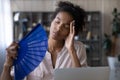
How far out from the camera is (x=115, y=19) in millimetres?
4688

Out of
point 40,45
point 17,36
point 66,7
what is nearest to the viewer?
point 40,45

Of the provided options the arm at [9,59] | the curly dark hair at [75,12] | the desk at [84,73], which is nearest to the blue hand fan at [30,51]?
the arm at [9,59]

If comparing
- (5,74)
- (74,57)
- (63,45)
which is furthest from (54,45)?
(5,74)

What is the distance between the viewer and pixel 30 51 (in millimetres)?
1030

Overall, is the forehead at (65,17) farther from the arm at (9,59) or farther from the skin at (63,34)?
the arm at (9,59)

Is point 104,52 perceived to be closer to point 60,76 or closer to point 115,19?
point 115,19

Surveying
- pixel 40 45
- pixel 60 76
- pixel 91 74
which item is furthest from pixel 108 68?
pixel 40 45

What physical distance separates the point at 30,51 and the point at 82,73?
256 mm

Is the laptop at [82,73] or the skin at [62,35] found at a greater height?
the skin at [62,35]

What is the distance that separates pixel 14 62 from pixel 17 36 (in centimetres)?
367

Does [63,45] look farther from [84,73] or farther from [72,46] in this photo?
[84,73]

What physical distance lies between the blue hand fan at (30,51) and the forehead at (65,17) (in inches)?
15.1

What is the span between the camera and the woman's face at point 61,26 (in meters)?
1.35

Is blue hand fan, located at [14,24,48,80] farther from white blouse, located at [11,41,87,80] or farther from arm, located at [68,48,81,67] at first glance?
arm, located at [68,48,81,67]
